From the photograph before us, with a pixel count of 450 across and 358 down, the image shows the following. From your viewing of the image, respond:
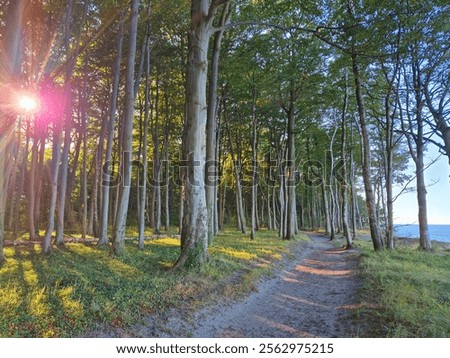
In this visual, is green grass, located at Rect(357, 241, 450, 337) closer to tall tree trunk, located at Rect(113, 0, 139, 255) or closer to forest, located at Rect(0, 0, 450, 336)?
forest, located at Rect(0, 0, 450, 336)

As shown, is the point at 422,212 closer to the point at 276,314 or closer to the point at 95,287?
the point at 276,314

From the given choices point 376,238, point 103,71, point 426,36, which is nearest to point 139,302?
point 376,238

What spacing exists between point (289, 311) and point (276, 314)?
13.4 inches

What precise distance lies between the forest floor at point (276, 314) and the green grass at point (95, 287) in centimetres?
33

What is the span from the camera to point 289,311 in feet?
18.7

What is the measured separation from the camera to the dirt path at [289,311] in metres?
4.68

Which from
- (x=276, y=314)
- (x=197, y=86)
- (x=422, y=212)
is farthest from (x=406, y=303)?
(x=422, y=212)

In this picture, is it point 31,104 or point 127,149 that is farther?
point 31,104

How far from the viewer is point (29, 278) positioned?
238 inches

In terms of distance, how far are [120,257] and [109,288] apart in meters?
3.45

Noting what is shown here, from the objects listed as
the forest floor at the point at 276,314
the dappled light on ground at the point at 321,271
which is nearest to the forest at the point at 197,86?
the forest floor at the point at 276,314

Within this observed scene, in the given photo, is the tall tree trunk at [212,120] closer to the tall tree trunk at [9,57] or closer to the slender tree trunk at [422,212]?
the tall tree trunk at [9,57]

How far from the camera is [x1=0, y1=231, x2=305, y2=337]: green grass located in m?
3.94

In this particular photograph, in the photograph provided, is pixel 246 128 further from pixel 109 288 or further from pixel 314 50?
pixel 109 288
